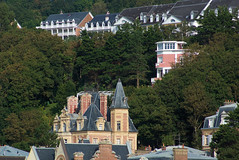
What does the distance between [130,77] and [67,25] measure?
63024mm

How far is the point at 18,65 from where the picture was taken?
12150cm

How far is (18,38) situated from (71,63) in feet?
36.1

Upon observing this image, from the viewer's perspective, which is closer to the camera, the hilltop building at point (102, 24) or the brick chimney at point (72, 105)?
the brick chimney at point (72, 105)

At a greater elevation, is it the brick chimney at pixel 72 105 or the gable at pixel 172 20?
the gable at pixel 172 20

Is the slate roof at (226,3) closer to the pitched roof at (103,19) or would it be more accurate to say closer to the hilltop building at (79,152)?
the pitched roof at (103,19)

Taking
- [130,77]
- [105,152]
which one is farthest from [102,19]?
[105,152]

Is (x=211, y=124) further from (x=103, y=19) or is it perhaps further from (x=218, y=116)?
(x=103, y=19)

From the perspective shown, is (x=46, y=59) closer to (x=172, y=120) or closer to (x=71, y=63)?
(x=71, y=63)

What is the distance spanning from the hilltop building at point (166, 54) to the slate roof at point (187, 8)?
776 inches

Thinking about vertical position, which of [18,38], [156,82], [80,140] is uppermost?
[18,38]

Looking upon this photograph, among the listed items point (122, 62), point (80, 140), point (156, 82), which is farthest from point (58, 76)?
point (80, 140)

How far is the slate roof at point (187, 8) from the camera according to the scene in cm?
14175

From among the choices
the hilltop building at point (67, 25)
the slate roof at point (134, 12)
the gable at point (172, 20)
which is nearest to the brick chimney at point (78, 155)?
the gable at point (172, 20)

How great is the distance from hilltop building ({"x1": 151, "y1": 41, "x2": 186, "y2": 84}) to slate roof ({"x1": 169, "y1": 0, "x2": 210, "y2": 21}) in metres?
19.7
